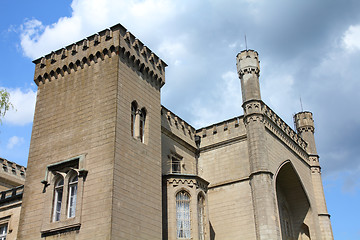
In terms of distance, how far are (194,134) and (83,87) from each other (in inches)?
428

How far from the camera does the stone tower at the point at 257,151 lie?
25062 millimetres

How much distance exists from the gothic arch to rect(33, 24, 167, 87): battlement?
42.3ft

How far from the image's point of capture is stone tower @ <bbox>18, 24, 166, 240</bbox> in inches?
765

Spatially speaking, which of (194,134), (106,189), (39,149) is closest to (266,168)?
(194,134)

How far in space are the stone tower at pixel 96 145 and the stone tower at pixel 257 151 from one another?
6.59m

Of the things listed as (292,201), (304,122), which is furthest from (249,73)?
(292,201)

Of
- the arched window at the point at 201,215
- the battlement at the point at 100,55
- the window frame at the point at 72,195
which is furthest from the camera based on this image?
the arched window at the point at 201,215

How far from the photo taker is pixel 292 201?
33562mm

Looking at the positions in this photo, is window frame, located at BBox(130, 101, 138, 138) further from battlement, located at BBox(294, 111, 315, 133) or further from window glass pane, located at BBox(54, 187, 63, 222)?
battlement, located at BBox(294, 111, 315, 133)

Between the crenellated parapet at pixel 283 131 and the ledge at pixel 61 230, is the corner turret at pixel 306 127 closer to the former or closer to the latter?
the crenellated parapet at pixel 283 131

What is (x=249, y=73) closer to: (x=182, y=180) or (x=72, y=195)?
(x=182, y=180)

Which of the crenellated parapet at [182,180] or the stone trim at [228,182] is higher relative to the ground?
the stone trim at [228,182]

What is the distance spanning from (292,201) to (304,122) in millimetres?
7425

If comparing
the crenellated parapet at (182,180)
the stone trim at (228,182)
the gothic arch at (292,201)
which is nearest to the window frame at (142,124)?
the crenellated parapet at (182,180)
